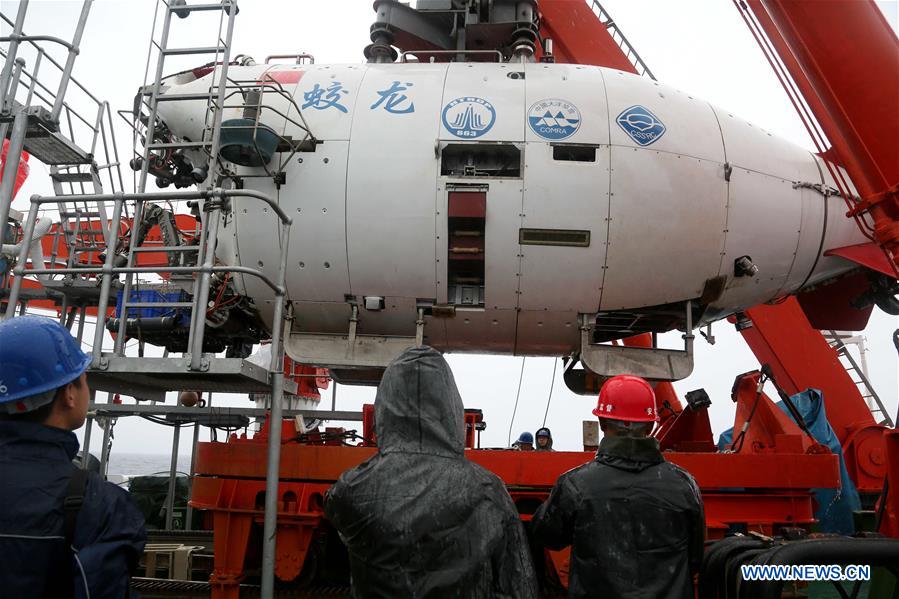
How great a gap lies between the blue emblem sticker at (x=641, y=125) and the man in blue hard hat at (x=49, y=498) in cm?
502

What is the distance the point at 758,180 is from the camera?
6.14 metres

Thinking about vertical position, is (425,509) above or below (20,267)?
below

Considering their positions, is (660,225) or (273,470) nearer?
(273,470)

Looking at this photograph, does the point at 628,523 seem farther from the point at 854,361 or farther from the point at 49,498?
the point at 854,361

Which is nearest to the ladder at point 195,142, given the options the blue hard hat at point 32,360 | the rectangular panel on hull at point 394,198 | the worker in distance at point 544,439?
the rectangular panel on hull at point 394,198

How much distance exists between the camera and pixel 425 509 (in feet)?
6.63

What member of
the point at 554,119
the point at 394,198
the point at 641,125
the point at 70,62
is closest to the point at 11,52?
the point at 70,62

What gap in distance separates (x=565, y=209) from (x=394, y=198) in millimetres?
1540

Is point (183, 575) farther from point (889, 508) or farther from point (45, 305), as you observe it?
point (45, 305)

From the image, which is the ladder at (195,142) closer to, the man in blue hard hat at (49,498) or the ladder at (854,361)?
the man in blue hard hat at (49,498)

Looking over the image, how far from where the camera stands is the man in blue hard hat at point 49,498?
1854 millimetres

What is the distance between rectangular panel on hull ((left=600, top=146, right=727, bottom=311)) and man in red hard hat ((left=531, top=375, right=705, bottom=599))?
3.08 m

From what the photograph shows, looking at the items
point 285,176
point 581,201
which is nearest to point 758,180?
point 581,201

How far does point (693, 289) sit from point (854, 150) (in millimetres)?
1782
